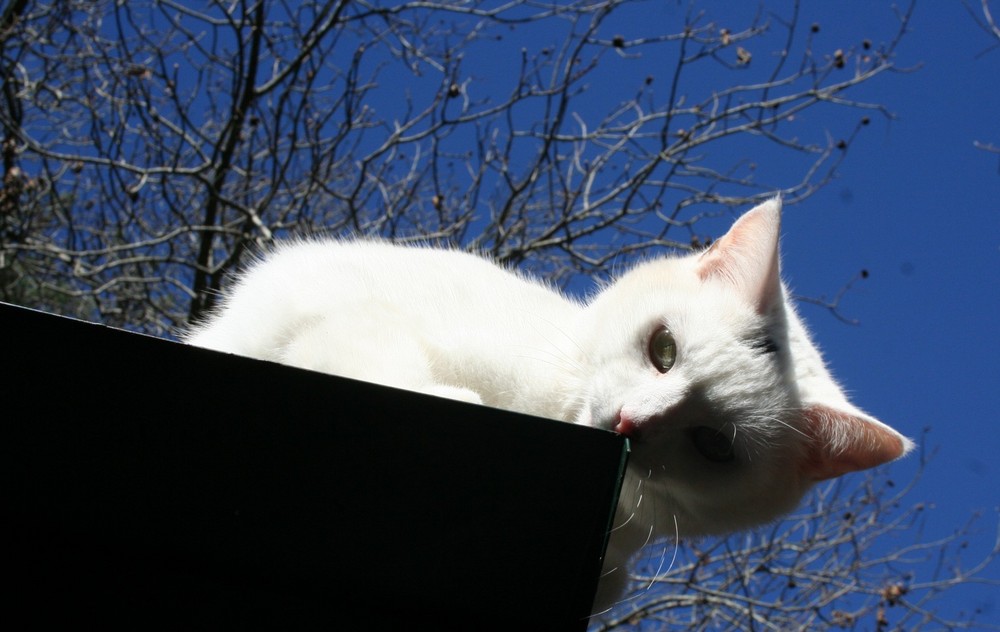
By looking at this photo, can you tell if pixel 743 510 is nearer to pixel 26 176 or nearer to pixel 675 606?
pixel 675 606

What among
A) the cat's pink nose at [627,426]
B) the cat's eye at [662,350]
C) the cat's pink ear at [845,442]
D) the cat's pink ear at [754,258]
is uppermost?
the cat's pink ear at [754,258]

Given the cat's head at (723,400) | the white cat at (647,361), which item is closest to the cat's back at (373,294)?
the white cat at (647,361)

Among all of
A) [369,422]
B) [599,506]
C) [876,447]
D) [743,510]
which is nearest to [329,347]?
[369,422]

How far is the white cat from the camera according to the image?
41.9 inches

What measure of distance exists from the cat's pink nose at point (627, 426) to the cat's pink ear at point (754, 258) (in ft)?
0.90

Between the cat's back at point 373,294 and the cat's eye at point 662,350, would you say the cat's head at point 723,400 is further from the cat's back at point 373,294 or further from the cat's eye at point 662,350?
the cat's back at point 373,294

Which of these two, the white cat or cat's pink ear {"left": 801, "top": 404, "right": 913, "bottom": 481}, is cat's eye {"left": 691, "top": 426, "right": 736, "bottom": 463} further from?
cat's pink ear {"left": 801, "top": 404, "right": 913, "bottom": 481}

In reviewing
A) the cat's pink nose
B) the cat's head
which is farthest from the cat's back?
the cat's pink nose

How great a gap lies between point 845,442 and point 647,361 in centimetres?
29

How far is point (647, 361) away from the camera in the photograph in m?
1.14

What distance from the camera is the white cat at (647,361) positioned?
41.9 inches

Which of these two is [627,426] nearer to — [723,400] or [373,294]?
[723,400]

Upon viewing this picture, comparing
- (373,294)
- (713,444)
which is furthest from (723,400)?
(373,294)

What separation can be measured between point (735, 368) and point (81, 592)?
81 cm
